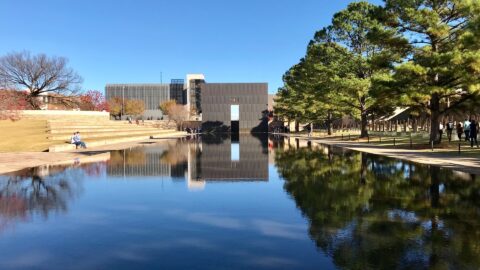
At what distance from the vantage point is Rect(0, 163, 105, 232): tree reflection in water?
32.0ft

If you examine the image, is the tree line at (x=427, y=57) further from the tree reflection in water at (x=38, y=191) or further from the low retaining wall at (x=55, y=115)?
the low retaining wall at (x=55, y=115)

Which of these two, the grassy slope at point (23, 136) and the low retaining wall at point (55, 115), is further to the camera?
the low retaining wall at point (55, 115)

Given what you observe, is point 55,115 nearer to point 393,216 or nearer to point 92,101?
point 92,101

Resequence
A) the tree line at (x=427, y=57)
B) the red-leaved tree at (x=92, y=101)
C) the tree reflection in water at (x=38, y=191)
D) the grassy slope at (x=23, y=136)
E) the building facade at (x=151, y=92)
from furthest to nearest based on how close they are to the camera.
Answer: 1. the building facade at (x=151, y=92)
2. the red-leaved tree at (x=92, y=101)
3. the grassy slope at (x=23, y=136)
4. the tree line at (x=427, y=57)
5. the tree reflection in water at (x=38, y=191)

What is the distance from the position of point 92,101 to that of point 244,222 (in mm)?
83645

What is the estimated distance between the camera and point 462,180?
1404 centimetres

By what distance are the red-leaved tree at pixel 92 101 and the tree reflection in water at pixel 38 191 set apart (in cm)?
6242

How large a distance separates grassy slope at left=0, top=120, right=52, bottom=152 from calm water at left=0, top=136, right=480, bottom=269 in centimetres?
1791

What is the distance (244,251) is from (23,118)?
200 feet

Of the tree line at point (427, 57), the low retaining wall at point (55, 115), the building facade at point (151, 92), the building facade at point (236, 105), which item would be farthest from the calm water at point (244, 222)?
the building facade at point (151, 92)

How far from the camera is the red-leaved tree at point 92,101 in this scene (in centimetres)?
7770

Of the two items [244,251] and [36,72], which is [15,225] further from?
[36,72]

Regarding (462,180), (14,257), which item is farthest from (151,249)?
(462,180)

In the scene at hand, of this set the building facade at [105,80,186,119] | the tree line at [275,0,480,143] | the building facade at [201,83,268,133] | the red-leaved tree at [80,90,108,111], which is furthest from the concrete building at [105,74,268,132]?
the tree line at [275,0,480,143]
